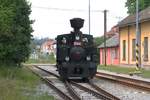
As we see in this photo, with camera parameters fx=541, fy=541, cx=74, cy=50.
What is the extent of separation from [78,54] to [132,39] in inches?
1026

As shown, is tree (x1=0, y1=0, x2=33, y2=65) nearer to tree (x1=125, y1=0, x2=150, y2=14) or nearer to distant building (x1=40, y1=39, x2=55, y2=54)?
tree (x1=125, y1=0, x2=150, y2=14)

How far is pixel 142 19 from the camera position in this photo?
1897 inches

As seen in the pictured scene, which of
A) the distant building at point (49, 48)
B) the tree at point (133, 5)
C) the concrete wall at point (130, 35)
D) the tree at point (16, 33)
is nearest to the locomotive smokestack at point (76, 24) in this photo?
the tree at point (16, 33)

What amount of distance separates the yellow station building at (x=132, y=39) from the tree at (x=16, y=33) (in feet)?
47.3

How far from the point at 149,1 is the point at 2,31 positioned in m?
46.3

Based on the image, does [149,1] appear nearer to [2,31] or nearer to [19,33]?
[19,33]

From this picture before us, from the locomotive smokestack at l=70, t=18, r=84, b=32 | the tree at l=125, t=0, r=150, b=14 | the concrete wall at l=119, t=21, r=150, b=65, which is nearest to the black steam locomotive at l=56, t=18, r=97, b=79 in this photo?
the locomotive smokestack at l=70, t=18, r=84, b=32

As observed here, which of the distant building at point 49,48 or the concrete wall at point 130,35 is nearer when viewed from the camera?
the concrete wall at point 130,35

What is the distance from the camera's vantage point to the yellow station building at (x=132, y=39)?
1945 inches

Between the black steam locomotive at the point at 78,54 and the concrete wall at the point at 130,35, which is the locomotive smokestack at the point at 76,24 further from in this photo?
the concrete wall at the point at 130,35

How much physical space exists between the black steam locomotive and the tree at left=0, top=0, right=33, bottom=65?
2.81 metres

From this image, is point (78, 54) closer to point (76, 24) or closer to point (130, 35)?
point (76, 24)

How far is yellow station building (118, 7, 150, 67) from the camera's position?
49.4 meters

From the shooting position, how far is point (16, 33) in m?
31.7
